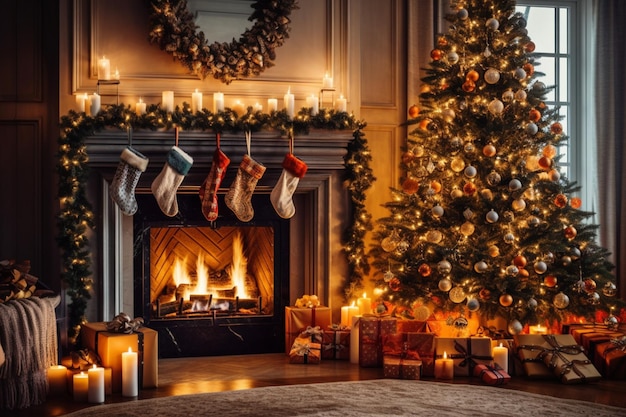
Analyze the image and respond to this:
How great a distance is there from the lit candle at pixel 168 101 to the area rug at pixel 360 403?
190 cm

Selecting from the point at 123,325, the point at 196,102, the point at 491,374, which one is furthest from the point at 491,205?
the point at 123,325

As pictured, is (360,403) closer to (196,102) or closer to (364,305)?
(364,305)

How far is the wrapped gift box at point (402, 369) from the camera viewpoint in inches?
199

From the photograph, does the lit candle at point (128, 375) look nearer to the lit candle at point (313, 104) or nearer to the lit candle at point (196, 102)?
the lit candle at point (196, 102)

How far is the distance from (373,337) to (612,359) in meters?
1.50

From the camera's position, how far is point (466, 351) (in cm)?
516

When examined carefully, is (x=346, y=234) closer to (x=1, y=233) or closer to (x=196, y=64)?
(x=196, y=64)

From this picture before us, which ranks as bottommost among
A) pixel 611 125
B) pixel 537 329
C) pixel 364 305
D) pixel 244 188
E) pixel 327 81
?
pixel 537 329

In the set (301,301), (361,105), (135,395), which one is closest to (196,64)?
(361,105)

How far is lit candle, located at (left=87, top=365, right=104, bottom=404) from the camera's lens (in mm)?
4504

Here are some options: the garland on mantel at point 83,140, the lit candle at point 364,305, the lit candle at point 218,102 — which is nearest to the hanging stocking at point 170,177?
the garland on mantel at point 83,140

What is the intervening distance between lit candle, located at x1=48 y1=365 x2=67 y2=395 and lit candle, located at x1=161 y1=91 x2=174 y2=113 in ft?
5.85

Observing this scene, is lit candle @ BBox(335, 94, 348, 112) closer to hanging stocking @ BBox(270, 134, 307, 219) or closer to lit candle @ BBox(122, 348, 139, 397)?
hanging stocking @ BBox(270, 134, 307, 219)

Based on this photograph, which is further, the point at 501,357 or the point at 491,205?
the point at 491,205
